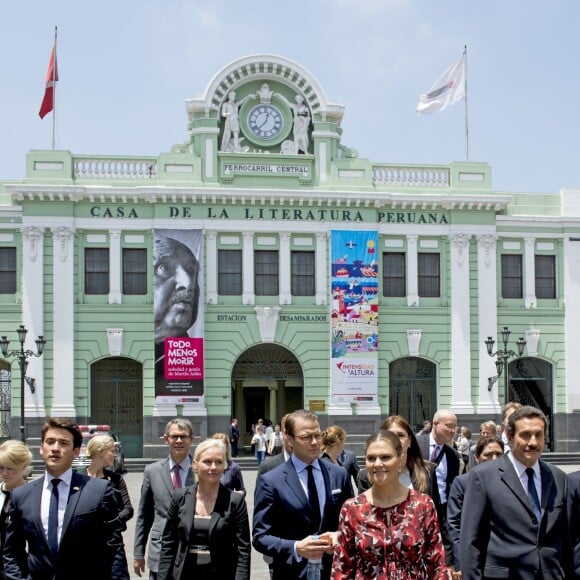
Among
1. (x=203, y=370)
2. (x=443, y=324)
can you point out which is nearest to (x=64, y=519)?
(x=203, y=370)

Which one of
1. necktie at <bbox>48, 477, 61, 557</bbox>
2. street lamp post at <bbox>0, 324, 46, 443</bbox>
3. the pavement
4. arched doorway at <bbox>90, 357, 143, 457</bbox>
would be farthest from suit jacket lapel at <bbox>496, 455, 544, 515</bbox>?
arched doorway at <bbox>90, 357, 143, 457</bbox>

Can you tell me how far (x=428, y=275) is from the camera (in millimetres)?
36281

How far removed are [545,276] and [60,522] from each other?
1267 inches

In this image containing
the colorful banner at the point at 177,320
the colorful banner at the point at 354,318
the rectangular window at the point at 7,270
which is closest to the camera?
the colorful banner at the point at 177,320

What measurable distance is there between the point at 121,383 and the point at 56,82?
34.4ft

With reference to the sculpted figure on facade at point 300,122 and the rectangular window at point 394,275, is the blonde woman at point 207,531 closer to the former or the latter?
the sculpted figure on facade at point 300,122

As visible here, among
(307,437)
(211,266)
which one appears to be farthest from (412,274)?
(307,437)

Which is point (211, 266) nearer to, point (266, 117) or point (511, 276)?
point (266, 117)

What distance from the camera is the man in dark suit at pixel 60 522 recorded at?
6.54 m

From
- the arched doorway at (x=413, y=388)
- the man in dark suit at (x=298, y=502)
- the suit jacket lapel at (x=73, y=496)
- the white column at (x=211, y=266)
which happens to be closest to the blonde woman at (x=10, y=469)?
the suit jacket lapel at (x=73, y=496)

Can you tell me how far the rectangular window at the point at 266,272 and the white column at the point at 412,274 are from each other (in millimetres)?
4609

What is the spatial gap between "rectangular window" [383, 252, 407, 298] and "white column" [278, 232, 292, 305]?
340cm

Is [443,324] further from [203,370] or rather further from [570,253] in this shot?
[203,370]

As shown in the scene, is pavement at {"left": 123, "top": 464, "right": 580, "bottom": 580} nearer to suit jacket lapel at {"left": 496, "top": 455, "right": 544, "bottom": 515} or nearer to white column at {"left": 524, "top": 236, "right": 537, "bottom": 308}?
white column at {"left": 524, "top": 236, "right": 537, "bottom": 308}
